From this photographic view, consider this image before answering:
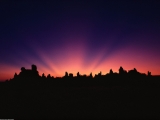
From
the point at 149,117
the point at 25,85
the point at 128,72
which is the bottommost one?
the point at 149,117

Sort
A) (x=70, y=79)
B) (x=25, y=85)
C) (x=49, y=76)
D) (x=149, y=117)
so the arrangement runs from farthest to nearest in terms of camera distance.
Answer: (x=49, y=76) < (x=70, y=79) < (x=25, y=85) < (x=149, y=117)

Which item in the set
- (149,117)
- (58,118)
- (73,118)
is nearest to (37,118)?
(58,118)

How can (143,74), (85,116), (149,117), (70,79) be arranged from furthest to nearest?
(70,79) → (143,74) → (85,116) → (149,117)

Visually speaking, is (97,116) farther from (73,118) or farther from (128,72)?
(128,72)

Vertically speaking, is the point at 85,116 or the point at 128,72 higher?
the point at 128,72

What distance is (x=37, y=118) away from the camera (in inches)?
1107

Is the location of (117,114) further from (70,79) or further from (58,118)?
(70,79)

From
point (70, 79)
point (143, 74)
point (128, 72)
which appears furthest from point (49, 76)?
point (143, 74)

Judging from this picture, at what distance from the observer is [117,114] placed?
2966 centimetres

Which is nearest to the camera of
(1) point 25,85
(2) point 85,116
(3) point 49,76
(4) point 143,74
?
(2) point 85,116

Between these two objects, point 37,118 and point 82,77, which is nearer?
point 37,118

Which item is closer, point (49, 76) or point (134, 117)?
point (134, 117)

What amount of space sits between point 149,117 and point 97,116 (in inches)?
396

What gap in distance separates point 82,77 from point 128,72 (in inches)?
1494
